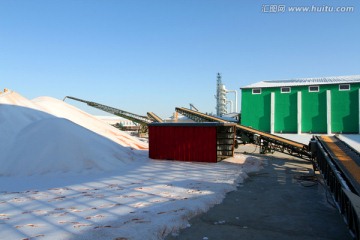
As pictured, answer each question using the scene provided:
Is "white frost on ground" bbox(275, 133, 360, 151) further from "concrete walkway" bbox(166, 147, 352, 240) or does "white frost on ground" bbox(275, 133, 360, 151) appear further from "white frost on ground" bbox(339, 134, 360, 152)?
"concrete walkway" bbox(166, 147, 352, 240)

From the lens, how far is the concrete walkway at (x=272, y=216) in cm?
655

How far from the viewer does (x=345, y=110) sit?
2691 centimetres

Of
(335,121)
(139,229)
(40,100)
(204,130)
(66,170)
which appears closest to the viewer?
(139,229)

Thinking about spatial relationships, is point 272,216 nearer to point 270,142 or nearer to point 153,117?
point 270,142

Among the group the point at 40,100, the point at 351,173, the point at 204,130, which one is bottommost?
the point at 351,173

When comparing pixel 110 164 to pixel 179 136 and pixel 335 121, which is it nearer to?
pixel 179 136

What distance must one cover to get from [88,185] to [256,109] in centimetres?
2341

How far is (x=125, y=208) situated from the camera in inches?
316

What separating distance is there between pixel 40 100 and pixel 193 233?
28.3m

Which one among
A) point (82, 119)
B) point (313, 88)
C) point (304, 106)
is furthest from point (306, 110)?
point (82, 119)

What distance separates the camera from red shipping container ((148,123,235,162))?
57.0 ft

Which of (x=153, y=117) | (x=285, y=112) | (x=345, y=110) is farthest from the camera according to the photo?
(x=153, y=117)

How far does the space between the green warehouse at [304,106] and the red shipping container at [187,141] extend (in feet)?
40.2

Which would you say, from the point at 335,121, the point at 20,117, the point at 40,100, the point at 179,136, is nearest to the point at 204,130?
the point at 179,136
